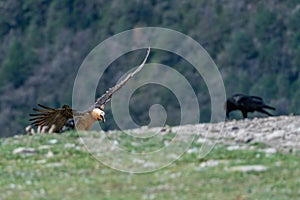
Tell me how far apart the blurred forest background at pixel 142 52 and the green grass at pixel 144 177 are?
48882 millimetres

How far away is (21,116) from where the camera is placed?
7081 centimetres

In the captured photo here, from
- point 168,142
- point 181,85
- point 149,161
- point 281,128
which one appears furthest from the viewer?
point 181,85

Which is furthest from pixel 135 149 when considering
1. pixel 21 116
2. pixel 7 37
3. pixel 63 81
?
pixel 7 37

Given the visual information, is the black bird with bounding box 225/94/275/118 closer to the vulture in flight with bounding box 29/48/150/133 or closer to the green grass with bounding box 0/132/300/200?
the vulture in flight with bounding box 29/48/150/133

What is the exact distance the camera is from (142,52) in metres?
75.1

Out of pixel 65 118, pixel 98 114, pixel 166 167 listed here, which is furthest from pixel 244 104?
pixel 166 167

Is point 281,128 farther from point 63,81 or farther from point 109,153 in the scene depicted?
point 63,81

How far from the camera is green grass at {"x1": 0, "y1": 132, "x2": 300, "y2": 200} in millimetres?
13188

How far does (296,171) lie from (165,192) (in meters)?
1.68

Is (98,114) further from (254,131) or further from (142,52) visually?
(142,52)

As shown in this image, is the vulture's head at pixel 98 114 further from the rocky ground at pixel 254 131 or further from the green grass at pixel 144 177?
the green grass at pixel 144 177

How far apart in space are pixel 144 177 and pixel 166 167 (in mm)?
548

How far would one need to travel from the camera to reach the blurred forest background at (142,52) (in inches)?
2736

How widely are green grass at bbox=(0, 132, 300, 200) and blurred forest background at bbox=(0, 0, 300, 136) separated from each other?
160 feet
